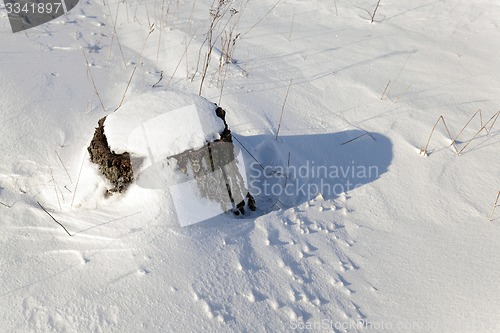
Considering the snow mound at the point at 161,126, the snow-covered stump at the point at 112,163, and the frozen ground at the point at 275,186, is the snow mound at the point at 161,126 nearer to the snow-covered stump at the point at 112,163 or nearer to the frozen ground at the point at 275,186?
the snow-covered stump at the point at 112,163

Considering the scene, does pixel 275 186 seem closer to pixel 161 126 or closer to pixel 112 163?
pixel 161 126

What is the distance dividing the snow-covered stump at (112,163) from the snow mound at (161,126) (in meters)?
0.04

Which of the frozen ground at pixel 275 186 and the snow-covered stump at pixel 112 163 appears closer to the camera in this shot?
the frozen ground at pixel 275 186

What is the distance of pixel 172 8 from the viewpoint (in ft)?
14.6

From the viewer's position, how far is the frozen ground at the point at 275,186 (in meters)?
1.90

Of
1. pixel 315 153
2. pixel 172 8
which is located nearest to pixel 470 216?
pixel 315 153

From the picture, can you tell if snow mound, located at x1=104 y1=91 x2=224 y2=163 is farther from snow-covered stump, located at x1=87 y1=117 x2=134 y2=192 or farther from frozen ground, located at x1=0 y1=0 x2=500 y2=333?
frozen ground, located at x1=0 y1=0 x2=500 y2=333

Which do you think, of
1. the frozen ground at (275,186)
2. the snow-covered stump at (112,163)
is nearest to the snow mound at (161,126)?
the snow-covered stump at (112,163)

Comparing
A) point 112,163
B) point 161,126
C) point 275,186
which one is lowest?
point 275,186

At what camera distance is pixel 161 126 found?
2.19 m

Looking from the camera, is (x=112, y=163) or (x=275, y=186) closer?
(x=112, y=163)

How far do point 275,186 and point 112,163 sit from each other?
98cm

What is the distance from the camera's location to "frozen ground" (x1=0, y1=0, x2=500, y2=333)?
1.90 metres

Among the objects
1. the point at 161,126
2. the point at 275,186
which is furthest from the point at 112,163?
the point at 275,186
